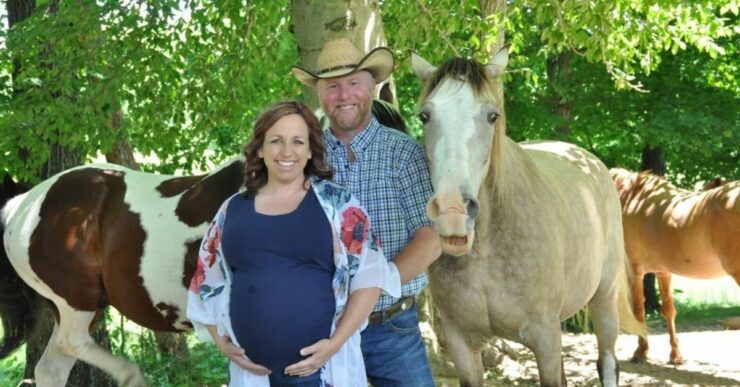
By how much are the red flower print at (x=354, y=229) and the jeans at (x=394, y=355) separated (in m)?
0.52

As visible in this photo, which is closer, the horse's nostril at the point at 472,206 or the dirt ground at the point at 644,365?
the horse's nostril at the point at 472,206

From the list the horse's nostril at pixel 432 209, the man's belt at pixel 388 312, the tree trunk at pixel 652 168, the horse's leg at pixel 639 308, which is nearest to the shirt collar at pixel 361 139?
the horse's nostril at pixel 432 209

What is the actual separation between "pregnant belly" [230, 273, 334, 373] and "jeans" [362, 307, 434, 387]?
1.57ft

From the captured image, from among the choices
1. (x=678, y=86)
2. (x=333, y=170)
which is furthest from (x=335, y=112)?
(x=678, y=86)

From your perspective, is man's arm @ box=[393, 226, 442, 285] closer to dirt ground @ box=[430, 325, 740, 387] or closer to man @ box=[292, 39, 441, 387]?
man @ box=[292, 39, 441, 387]

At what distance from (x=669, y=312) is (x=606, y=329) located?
12.2 feet

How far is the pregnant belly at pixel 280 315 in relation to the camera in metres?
2.56

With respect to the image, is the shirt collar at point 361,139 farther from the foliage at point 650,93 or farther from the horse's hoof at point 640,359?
the horse's hoof at point 640,359

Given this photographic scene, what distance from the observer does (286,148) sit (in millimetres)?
2645

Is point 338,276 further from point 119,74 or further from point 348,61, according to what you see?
point 119,74

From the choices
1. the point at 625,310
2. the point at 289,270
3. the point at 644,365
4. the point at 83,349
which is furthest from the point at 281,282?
the point at 644,365

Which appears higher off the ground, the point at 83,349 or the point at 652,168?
the point at 83,349

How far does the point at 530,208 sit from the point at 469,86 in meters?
0.89

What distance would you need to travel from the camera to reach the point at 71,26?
234 inches
